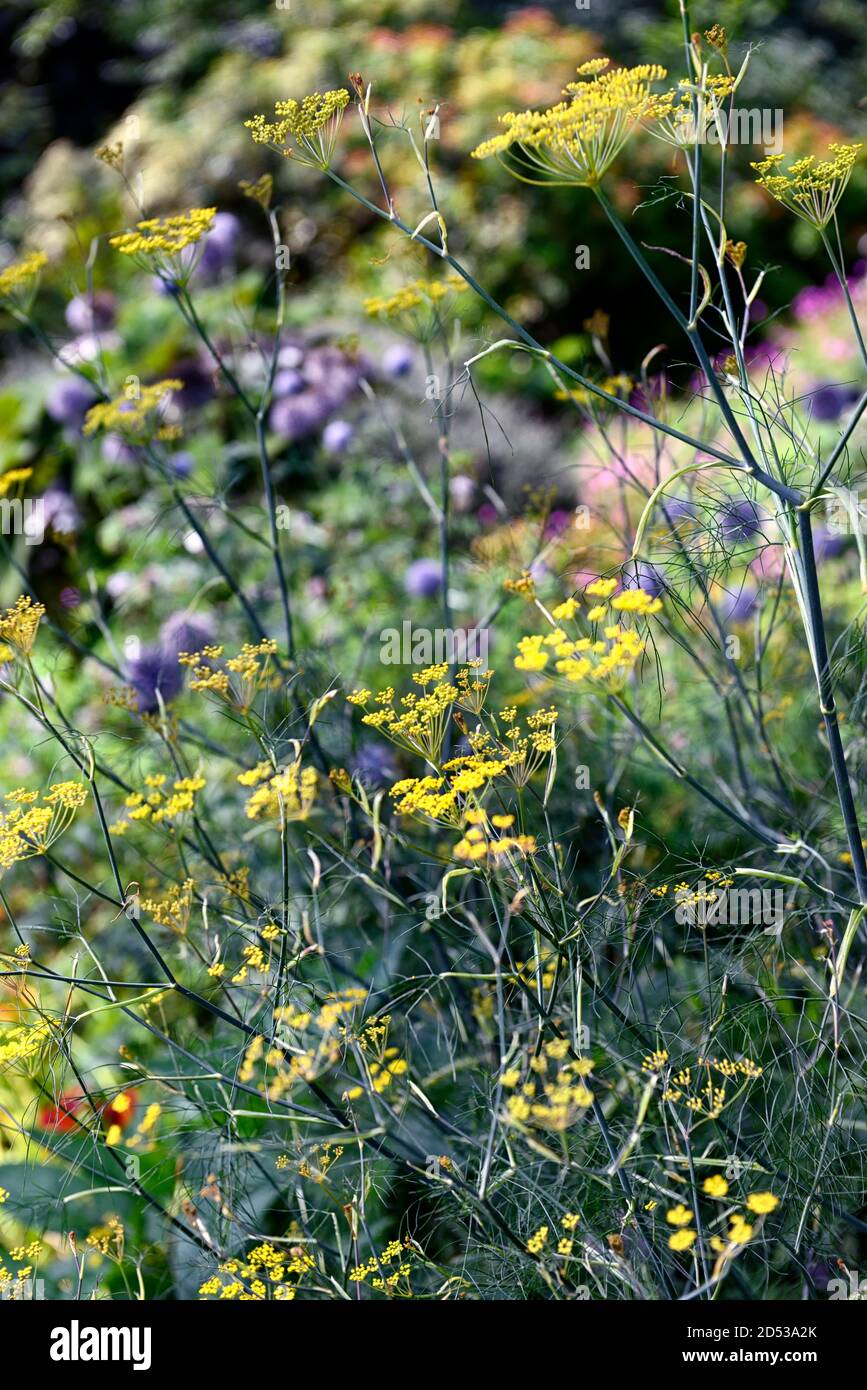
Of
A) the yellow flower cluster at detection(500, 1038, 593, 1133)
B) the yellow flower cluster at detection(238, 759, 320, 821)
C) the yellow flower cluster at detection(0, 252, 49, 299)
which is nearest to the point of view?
the yellow flower cluster at detection(500, 1038, 593, 1133)

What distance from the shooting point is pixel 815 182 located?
5.48 ft

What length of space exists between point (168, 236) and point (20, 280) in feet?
1.48

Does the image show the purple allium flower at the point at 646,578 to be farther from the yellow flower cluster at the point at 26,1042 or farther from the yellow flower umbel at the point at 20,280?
the yellow flower umbel at the point at 20,280

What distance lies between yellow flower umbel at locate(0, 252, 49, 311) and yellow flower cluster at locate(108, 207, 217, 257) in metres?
0.27

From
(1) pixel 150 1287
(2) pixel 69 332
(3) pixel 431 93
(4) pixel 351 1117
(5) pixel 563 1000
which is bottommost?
(1) pixel 150 1287

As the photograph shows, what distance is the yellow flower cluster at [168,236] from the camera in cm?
201

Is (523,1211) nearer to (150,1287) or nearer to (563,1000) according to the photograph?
(563,1000)

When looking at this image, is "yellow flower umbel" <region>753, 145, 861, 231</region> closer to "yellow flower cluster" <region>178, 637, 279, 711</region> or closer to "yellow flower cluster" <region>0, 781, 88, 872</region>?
"yellow flower cluster" <region>178, 637, 279, 711</region>

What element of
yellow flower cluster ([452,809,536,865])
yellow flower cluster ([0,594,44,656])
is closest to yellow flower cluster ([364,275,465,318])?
yellow flower cluster ([0,594,44,656])

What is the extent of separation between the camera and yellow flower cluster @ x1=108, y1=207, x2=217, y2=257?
2014 mm

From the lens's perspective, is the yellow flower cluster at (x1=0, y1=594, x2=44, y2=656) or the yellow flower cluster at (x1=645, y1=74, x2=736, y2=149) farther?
the yellow flower cluster at (x1=0, y1=594, x2=44, y2=656)
